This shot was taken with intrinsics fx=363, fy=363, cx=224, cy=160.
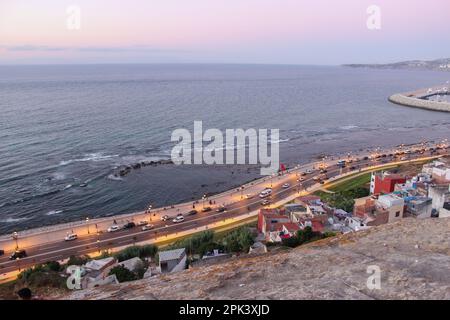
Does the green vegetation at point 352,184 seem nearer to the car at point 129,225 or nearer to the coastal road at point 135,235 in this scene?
the coastal road at point 135,235

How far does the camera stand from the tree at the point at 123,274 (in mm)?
19500

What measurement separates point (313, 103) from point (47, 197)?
95.0m

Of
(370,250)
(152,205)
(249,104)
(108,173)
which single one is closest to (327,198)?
(152,205)

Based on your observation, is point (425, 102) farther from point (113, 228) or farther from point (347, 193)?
point (113, 228)

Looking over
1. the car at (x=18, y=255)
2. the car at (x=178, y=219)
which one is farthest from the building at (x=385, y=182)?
the car at (x=18, y=255)

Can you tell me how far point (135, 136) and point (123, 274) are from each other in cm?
5365

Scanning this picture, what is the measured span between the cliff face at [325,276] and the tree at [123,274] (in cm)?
1384

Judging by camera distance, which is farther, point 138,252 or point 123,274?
point 138,252

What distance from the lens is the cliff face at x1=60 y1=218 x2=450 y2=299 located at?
211 inches

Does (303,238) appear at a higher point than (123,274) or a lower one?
higher

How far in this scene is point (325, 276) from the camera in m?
5.96

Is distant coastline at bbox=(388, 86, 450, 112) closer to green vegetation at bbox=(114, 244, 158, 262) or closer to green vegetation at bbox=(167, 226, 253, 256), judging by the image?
green vegetation at bbox=(167, 226, 253, 256)

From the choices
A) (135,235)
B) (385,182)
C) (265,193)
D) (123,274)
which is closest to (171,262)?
(123,274)

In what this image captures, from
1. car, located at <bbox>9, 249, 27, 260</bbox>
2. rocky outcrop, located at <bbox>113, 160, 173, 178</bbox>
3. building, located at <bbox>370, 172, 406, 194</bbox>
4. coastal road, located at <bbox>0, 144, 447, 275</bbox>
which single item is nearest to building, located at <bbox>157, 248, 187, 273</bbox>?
coastal road, located at <bbox>0, 144, 447, 275</bbox>
